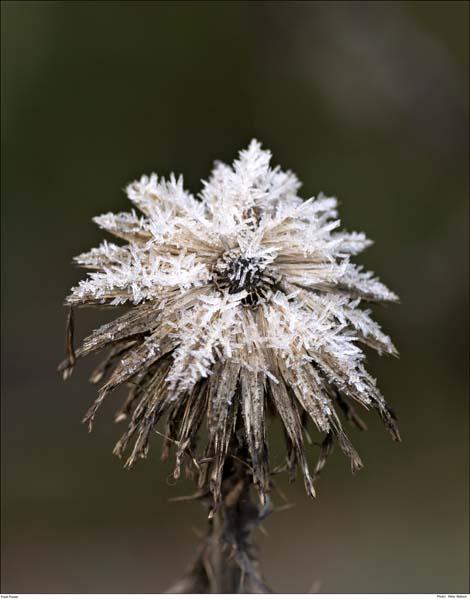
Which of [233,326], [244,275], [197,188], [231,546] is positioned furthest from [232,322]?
[197,188]

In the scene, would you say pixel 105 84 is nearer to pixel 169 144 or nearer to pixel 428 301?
pixel 169 144

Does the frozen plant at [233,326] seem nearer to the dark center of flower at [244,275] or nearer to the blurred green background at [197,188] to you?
the dark center of flower at [244,275]

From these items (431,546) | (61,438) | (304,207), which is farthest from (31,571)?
(304,207)

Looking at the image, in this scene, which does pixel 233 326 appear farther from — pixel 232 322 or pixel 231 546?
pixel 231 546

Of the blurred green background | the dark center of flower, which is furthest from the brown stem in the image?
the blurred green background

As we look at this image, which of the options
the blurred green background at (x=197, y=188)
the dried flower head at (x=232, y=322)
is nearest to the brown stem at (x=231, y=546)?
the dried flower head at (x=232, y=322)

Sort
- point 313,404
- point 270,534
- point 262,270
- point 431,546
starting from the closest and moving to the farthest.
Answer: point 313,404 → point 262,270 → point 431,546 → point 270,534
